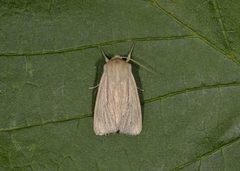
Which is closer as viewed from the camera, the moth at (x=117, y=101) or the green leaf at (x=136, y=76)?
the green leaf at (x=136, y=76)

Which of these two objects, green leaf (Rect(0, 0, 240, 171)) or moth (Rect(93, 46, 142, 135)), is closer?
green leaf (Rect(0, 0, 240, 171))

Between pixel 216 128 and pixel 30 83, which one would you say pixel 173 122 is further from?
pixel 30 83

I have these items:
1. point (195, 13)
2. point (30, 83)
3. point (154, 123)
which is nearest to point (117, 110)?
point (154, 123)

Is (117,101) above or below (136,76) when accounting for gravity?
below
